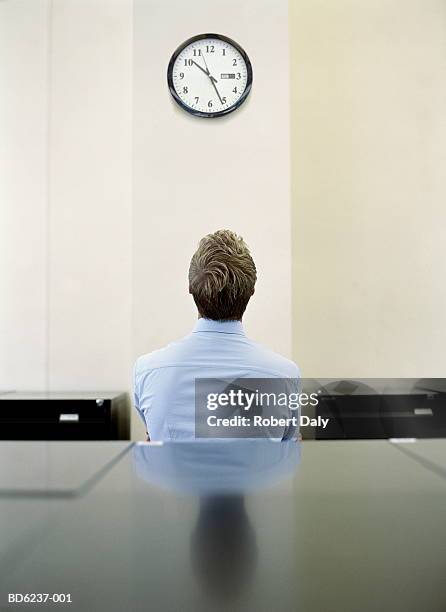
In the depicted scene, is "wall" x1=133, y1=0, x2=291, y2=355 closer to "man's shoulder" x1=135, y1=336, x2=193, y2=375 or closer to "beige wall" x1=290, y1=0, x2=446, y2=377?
"beige wall" x1=290, y1=0, x2=446, y2=377

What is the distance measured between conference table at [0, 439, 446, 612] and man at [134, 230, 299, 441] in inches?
20.8

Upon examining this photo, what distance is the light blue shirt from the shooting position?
2.20 ft

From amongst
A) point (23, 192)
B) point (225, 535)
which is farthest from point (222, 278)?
point (23, 192)

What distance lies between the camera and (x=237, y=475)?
0.12 meters

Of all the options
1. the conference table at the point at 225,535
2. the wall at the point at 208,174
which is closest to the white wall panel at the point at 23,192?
the wall at the point at 208,174

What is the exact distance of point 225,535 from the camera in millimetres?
83

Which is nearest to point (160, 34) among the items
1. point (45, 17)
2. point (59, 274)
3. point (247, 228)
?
point (45, 17)

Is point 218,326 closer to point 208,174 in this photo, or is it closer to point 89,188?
point 208,174

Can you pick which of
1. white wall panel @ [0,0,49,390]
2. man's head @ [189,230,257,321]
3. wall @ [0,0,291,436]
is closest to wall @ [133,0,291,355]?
wall @ [0,0,291,436]

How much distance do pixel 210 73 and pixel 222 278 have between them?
0.93 metres

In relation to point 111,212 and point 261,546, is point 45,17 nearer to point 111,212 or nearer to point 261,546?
point 111,212

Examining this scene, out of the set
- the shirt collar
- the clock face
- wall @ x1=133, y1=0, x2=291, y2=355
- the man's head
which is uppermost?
the clock face

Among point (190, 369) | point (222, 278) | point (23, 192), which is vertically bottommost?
point (190, 369)

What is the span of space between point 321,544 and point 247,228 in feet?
4.54
